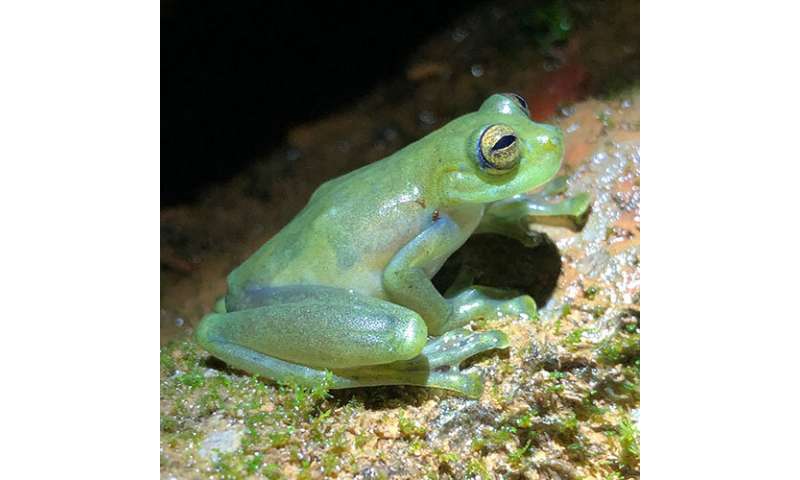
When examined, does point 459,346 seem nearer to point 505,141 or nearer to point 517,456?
point 517,456

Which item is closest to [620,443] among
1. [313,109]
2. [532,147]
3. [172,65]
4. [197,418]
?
[532,147]

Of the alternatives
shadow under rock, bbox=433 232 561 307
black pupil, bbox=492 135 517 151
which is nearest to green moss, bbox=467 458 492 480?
shadow under rock, bbox=433 232 561 307

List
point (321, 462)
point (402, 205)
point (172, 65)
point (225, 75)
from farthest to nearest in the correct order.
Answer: point (225, 75) → point (172, 65) → point (402, 205) → point (321, 462)

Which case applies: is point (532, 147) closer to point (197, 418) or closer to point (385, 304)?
point (385, 304)

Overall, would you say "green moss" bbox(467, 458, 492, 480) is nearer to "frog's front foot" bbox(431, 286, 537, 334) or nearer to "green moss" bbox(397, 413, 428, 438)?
"green moss" bbox(397, 413, 428, 438)

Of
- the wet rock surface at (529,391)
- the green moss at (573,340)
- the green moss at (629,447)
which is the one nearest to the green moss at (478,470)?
the wet rock surface at (529,391)

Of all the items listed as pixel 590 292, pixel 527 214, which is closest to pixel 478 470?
pixel 590 292
